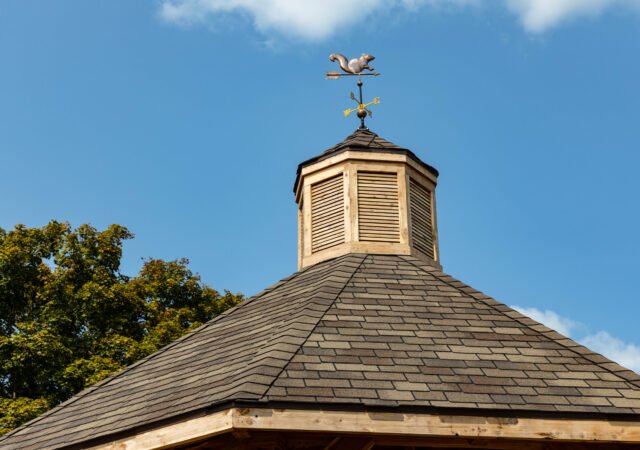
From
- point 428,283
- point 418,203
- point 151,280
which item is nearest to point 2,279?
point 151,280

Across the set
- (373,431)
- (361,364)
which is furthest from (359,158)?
(373,431)

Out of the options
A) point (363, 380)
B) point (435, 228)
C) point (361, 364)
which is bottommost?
point (363, 380)

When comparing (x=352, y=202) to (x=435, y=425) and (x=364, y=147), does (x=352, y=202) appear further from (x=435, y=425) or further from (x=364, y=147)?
(x=435, y=425)

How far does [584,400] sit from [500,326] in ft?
5.70

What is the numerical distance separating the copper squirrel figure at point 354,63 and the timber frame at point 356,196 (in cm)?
160

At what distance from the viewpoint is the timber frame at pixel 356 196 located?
40.3 feet

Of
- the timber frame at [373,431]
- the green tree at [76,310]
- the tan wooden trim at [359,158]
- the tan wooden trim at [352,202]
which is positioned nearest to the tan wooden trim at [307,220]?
the tan wooden trim at [359,158]

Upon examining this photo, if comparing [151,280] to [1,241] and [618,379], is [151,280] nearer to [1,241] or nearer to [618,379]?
[1,241]

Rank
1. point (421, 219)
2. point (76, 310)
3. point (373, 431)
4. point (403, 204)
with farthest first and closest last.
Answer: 1. point (76, 310)
2. point (421, 219)
3. point (403, 204)
4. point (373, 431)

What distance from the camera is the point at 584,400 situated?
823 cm

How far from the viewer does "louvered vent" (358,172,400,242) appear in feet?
40.7

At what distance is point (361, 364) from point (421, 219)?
193 inches

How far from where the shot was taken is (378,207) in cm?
1265

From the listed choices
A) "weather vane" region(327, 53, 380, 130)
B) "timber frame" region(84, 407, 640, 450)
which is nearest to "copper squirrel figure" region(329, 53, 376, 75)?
"weather vane" region(327, 53, 380, 130)
